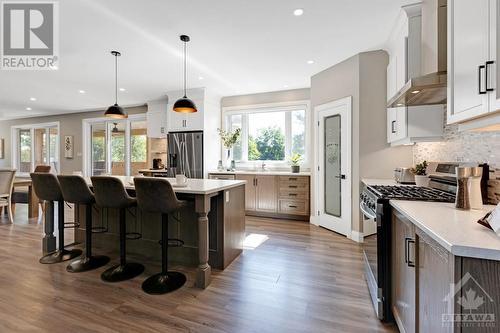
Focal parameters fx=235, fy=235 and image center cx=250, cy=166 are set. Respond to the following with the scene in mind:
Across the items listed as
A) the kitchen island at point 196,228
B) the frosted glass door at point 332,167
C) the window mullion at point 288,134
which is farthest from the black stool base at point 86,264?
the window mullion at point 288,134

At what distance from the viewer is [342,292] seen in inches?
85.6

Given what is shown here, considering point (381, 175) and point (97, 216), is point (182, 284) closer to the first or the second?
point (97, 216)

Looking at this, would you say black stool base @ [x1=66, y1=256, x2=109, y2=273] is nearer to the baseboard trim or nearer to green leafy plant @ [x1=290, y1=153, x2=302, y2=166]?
the baseboard trim

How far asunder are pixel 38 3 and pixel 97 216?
2.54 meters

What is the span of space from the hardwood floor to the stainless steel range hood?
5.88ft

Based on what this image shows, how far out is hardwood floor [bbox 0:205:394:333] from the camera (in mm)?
1745

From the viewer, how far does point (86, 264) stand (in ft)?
8.68

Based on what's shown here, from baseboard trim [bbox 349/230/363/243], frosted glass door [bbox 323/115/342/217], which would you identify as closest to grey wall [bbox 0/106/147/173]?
frosted glass door [bbox 323/115/342/217]

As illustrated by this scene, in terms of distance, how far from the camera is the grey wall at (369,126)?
11.1 feet

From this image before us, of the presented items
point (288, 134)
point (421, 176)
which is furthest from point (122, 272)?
point (288, 134)

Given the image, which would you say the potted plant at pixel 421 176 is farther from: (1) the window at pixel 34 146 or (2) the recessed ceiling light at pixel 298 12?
(1) the window at pixel 34 146

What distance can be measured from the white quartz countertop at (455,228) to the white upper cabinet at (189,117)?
439cm

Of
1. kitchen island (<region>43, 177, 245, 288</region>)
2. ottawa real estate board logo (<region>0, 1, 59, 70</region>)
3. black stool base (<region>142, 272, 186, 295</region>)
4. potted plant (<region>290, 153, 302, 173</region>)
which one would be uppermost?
ottawa real estate board logo (<region>0, 1, 59, 70</region>)

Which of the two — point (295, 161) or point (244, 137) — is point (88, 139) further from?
point (295, 161)
